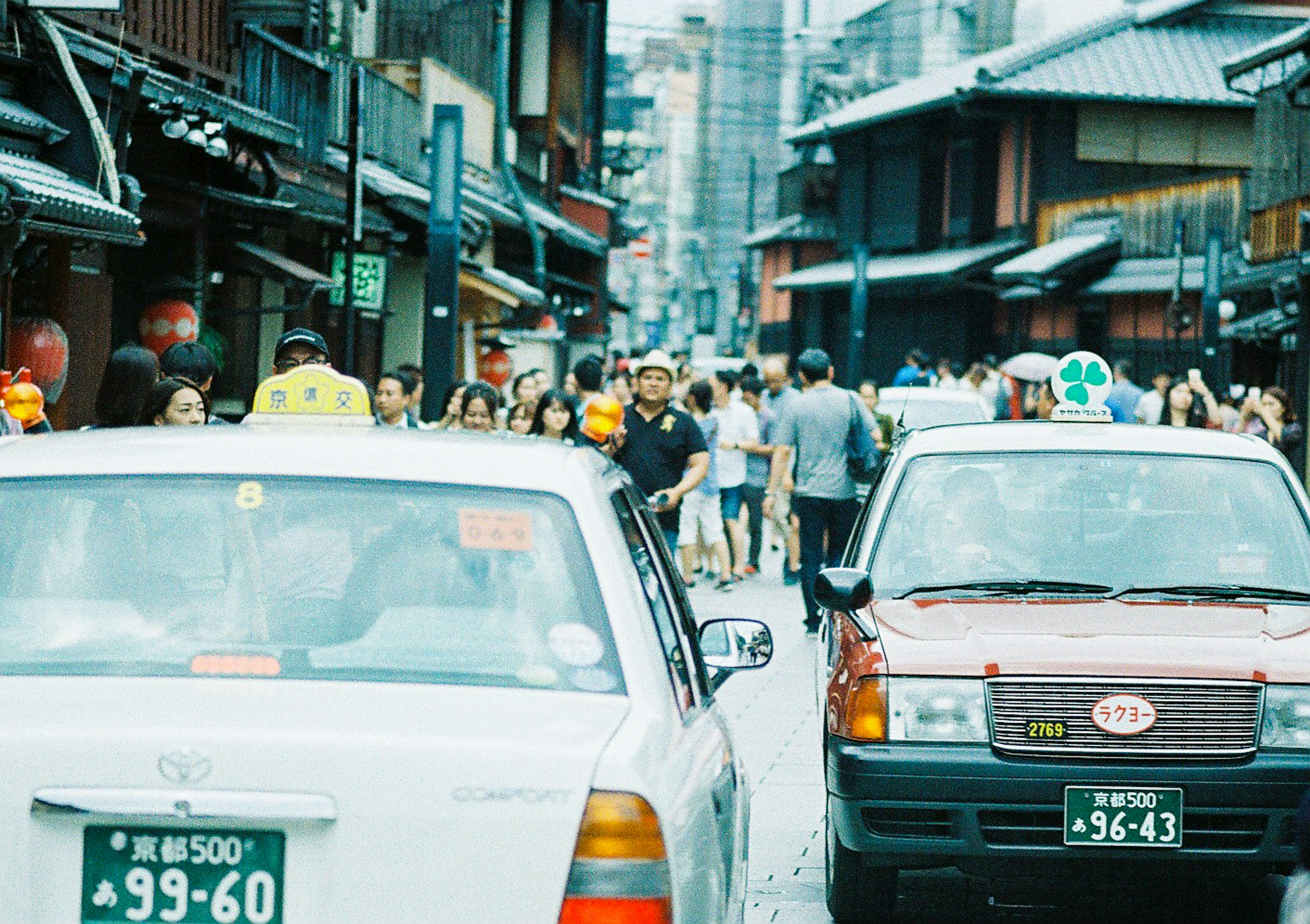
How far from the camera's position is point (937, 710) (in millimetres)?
6320

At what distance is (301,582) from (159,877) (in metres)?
0.83

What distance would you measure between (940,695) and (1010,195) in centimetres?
3788

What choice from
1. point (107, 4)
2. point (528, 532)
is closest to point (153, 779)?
point (528, 532)

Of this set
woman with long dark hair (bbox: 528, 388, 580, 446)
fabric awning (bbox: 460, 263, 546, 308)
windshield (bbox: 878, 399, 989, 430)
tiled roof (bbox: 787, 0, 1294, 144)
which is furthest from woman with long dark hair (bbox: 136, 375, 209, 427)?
tiled roof (bbox: 787, 0, 1294, 144)

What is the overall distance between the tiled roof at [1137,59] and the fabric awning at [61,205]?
100ft

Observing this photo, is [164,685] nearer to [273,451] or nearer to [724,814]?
[273,451]

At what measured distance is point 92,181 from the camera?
1309 cm

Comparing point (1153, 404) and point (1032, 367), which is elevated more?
point (1032, 367)

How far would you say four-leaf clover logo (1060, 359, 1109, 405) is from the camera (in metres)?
9.77

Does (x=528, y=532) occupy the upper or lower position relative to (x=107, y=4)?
lower

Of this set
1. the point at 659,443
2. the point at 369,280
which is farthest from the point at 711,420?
the point at 659,443

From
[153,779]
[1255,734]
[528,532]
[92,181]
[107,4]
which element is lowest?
[1255,734]

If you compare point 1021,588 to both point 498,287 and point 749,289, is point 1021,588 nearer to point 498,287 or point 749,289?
point 498,287

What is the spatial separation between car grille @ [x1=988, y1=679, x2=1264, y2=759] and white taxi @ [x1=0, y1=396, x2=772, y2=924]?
189 centimetres
